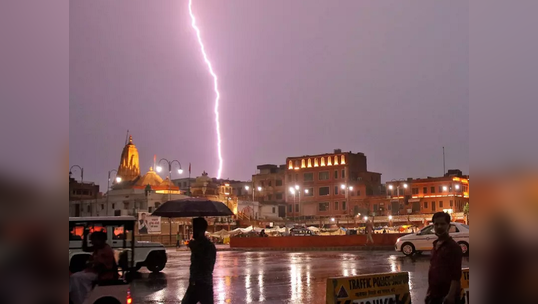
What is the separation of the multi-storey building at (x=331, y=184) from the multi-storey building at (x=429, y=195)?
16.4ft

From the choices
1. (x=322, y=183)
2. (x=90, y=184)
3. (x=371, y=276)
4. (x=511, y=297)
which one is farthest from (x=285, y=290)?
(x=90, y=184)

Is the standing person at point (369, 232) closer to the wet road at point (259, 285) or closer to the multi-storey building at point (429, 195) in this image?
the wet road at point (259, 285)

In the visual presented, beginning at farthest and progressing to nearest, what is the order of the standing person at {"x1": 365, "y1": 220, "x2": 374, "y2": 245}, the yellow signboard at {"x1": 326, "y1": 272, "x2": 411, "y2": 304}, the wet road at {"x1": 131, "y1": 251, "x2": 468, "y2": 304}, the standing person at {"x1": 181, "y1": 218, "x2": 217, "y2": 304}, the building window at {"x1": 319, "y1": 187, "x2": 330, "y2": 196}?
the building window at {"x1": 319, "y1": 187, "x2": 330, "y2": 196} < the standing person at {"x1": 365, "y1": 220, "x2": 374, "y2": 245} < the wet road at {"x1": 131, "y1": 251, "x2": 468, "y2": 304} < the standing person at {"x1": 181, "y1": 218, "x2": 217, "y2": 304} < the yellow signboard at {"x1": 326, "y1": 272, "x2": 411, "y2": 304}

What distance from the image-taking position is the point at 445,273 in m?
5.77

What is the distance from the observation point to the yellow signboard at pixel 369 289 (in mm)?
6961

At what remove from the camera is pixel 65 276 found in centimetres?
345

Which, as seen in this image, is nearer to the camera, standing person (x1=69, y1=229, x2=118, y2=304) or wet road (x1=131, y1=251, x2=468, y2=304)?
standing person (x1=69, y1=229, x2=118, y2=304)

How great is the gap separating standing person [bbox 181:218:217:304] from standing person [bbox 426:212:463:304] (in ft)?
9.32

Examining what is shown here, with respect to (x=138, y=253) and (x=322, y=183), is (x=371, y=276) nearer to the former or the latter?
(x=138, y=253)

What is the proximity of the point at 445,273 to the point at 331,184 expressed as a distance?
81349 millimetres

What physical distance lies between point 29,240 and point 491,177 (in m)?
3.35

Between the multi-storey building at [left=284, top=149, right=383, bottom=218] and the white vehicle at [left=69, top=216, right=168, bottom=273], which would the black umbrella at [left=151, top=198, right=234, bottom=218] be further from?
the multi-storey building at [left=284, top=149, right=383, bottom=218]

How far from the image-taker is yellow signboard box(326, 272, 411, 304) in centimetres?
696

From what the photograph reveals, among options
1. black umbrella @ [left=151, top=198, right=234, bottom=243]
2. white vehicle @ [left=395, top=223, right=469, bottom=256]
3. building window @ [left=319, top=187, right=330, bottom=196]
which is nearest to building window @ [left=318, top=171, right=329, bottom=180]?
building window @ [left=319, top=187, right=330, bottom=196]
